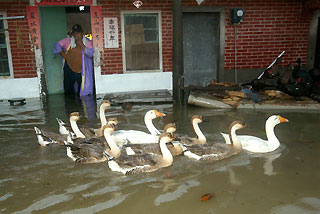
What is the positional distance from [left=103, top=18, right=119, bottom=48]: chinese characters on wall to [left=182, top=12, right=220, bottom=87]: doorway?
271 centimetres

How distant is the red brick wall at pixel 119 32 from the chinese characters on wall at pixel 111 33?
0.15 metres

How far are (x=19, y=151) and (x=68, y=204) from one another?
97.7 inches

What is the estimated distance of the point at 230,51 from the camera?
41.1ft

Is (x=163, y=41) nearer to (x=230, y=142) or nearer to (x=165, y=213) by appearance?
(x=230, y=142)

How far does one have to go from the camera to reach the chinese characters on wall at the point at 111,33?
1162cm

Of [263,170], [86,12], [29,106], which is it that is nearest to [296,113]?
[263,170]

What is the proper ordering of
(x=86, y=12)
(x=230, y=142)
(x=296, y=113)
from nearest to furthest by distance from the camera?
1. (x=230, y=142)
2. (x=296, y=113)
3. (x=86, y=12)

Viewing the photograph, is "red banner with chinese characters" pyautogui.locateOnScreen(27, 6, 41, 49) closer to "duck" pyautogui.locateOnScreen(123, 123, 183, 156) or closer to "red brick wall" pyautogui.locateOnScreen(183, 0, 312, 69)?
"red brick wall" pyautogui.locateOnScreen(183, 0, 312, 69)

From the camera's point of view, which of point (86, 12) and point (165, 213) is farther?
point (86, 12)

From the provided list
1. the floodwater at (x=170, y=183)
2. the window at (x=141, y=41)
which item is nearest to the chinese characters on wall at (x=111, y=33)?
the window at (x=141, y=41)

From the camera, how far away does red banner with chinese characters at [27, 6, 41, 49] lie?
1115 centimetres

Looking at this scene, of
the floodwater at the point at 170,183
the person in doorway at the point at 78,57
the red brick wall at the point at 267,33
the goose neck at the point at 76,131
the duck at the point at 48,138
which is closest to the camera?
the floodwater at the point at 170,183

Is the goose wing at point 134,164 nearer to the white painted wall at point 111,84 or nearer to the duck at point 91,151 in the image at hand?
the duck at point 91,151

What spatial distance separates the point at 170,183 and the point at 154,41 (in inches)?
323
